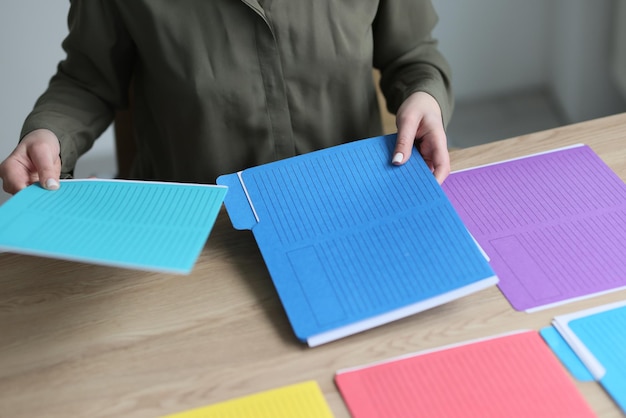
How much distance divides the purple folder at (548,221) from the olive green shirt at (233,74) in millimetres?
140

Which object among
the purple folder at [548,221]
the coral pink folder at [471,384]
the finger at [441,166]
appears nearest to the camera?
the coral pink folder at [471,384]

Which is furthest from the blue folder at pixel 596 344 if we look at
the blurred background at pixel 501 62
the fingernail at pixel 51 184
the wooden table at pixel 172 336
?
the blurred background at pixel 501 62

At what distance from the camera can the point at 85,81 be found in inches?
41.9

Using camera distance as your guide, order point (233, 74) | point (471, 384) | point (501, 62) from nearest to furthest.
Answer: point (471, 384) < point (233, 74) < point (501, 62)

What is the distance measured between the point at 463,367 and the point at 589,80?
1.57 metres

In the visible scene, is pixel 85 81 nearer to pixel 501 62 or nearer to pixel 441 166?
pixel 441 166

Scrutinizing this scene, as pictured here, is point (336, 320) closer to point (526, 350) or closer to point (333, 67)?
point (526, 350)

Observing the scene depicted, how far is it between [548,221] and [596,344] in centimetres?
19

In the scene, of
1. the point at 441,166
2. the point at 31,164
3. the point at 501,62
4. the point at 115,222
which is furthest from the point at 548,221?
the point at 501,62

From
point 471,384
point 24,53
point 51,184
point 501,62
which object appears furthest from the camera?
point 501,62

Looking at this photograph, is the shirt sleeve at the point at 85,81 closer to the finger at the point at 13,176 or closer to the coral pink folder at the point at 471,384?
the finger at the point at 13,176

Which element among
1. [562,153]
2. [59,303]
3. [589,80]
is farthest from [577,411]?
[589,80]

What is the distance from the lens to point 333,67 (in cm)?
106

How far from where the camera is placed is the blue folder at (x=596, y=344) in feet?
2.21
